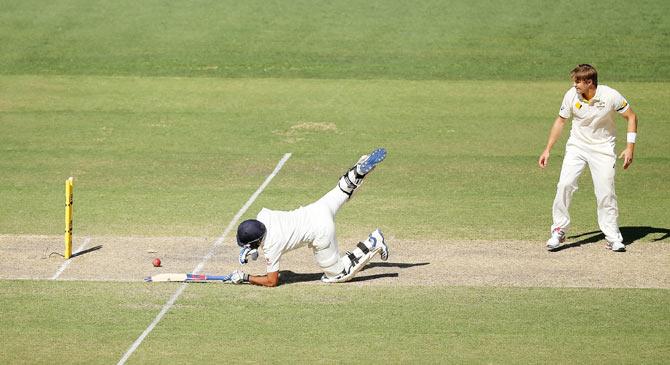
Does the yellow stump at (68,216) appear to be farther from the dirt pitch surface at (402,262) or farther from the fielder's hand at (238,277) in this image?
the fielder's hand at (238,277)

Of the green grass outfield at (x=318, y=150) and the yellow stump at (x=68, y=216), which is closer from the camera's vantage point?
the green grass outfield at (x=318, y=150)

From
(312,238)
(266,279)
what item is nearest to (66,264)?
(266,279)

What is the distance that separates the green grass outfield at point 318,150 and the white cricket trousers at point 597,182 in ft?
3.38

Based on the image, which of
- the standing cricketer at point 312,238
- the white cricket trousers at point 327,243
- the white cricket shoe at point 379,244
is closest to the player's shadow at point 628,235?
the white cricket shoe at point 379,244

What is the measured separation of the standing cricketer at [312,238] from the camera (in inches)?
532

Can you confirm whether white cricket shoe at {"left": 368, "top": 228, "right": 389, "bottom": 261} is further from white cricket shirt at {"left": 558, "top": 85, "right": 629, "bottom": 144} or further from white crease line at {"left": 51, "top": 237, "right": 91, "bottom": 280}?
white crease line at {"left": 51, "top": 237, "right": 91, "bottom": 280}

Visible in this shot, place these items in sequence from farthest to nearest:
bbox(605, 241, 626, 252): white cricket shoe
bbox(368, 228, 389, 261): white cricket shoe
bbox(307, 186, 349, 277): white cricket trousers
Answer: bbox(605, 241, 626, 252): white cricket shoe → bbox(368, 228, 389, 261): white cricket shoe → bbox(307, 186, 349, 277): white cricket trousers

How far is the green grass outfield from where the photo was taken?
12539 millimetres

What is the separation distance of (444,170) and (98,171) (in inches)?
234

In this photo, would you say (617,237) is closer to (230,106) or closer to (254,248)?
(254,248)

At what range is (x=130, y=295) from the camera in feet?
45.3

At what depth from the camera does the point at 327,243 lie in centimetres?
1384

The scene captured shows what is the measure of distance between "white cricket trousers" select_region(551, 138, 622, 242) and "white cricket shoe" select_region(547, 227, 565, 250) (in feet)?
0.20

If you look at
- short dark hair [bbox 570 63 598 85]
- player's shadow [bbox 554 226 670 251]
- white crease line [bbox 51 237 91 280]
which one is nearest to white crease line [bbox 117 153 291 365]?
white crease line [bbox 51 237 91 280]
